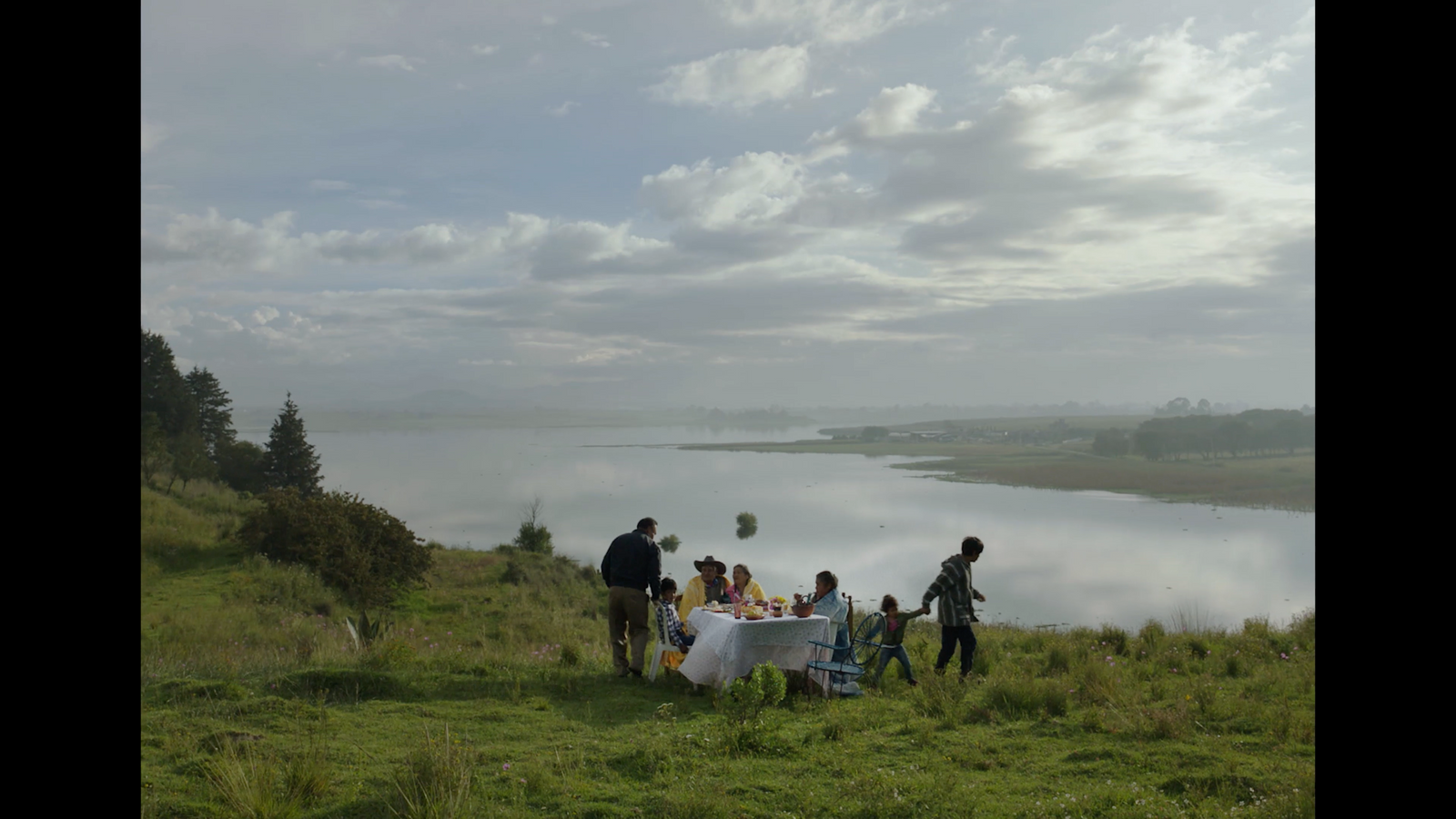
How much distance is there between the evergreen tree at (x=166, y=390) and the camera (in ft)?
137

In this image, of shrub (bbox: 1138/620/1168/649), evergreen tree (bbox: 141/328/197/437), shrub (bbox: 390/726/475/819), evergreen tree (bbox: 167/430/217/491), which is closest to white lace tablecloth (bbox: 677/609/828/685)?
shrub (bbox: 390/726/475/819)

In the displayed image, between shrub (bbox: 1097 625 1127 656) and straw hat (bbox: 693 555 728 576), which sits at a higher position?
straw hat (bbox: 693 555 728 576)

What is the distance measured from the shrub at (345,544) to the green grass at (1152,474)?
9562 cm

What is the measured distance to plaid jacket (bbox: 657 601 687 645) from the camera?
9898 mm

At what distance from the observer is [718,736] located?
283 inches

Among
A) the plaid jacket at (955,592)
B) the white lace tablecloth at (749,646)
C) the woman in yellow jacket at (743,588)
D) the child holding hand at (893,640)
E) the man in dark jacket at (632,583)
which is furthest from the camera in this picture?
the woman in yellow jacket at (743,588)

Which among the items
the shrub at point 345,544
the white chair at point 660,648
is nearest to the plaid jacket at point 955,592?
the white chair at point 660,648

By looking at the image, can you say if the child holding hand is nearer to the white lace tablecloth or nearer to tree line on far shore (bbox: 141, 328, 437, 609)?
the white lace tablecloth

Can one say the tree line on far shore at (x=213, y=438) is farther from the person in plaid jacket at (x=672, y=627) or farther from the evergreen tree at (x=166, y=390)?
the person in plaid jacket at (x=672, y=627)

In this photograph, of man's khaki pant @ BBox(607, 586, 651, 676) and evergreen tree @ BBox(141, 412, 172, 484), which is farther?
evergreen tree @ BBox(141, 412, 172, 484)

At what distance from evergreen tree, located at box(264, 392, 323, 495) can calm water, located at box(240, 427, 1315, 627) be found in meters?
2.43
